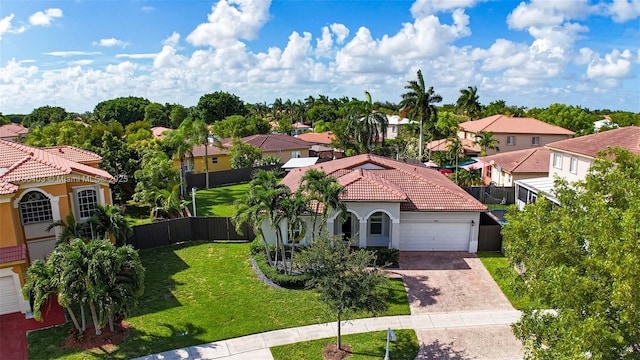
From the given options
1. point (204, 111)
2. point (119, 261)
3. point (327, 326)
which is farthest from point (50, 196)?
point (204, 111)

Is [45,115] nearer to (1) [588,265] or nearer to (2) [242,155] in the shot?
(2) [242,155]

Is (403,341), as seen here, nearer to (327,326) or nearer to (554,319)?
(327,326)

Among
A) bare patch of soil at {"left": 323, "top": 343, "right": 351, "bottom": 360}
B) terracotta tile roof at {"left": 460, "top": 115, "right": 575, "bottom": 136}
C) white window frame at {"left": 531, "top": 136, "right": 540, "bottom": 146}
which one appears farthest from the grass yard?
white window frame at {"left": 531, "top": 136, "right": 540, "bottom": 146}

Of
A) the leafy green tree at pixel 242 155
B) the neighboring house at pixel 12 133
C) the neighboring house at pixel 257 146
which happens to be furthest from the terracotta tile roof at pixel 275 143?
the neighboring house at pixel 12 133

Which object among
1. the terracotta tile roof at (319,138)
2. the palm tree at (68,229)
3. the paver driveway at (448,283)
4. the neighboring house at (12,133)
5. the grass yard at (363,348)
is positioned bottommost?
the grass yard at (363,348)

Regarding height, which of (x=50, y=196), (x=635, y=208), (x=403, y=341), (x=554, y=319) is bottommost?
(x=403, y=341)

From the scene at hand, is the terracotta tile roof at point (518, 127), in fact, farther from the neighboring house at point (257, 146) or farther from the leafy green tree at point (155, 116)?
the leafy green tree at point (155, 116)

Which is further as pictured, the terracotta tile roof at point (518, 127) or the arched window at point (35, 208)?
the terracotta tile roof at point (518, 127)

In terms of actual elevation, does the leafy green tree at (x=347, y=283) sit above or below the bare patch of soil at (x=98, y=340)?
above
